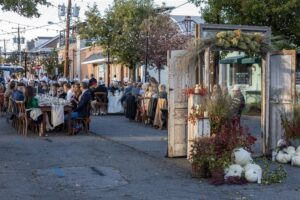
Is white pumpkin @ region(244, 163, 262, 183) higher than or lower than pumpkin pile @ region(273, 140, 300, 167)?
lower

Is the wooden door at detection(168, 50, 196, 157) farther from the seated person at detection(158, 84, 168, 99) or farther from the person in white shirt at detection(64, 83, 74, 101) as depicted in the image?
the person in white shirt at detection(64, 83, 74, 101)

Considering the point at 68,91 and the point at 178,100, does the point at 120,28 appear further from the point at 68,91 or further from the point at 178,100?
the point at 178,100

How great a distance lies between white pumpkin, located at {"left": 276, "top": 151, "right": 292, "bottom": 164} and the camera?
10758 mm

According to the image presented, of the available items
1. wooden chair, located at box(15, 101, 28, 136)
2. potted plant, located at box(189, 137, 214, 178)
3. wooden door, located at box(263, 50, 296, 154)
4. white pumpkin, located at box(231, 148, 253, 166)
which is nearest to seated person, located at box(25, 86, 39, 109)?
wooden chair, located at box(15, 101, 28, 136)

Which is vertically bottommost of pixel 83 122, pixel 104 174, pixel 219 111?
pixel 104 174

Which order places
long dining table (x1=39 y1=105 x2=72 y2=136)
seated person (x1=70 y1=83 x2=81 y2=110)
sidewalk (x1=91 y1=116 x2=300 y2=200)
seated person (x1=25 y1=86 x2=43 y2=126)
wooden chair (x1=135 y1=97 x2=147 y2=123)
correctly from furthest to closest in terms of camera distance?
wooden chair (x1=135 y1=97 x2=147 y2=123), seated person (x1=70 y1=83 x2=81 y2=110), seated person (x1=25 y1=86 x2=43 y2=126), long dining table (x1=39 y1=105 x2=72 y2=136), sidewalk (x1=91 y1=116 x2=300 y2=200)

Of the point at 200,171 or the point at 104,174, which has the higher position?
the point at 200,171

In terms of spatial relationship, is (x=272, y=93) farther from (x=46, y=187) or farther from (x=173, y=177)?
(x=46, y=187)

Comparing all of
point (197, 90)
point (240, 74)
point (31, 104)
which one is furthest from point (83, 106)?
point (240, 74)

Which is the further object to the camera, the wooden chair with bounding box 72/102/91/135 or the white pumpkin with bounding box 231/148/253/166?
the wooden chair with bounding box 72/102/91/135

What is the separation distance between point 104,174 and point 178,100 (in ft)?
7.72

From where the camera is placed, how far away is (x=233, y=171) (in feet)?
29.1

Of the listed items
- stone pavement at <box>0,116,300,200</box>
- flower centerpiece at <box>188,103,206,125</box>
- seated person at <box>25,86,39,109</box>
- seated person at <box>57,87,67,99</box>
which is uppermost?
seated person at <box>57,87,67,99</box>

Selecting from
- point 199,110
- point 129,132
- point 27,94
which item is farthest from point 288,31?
point 199,110
